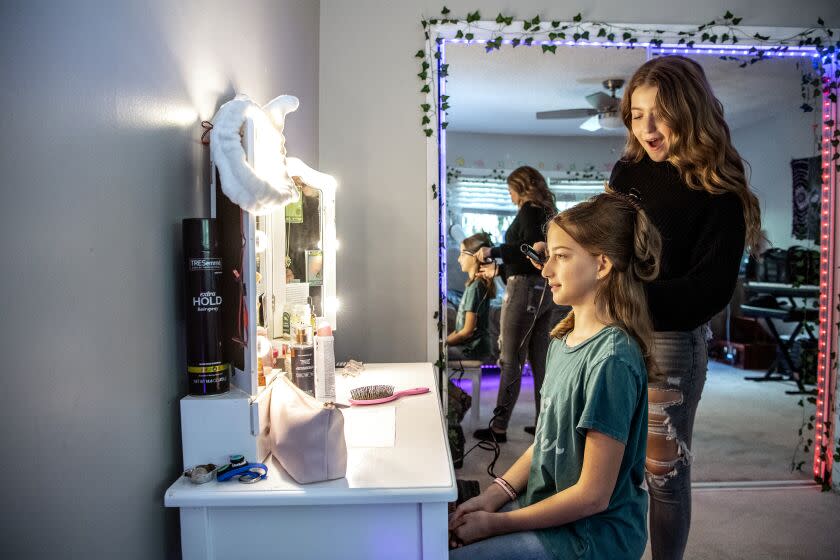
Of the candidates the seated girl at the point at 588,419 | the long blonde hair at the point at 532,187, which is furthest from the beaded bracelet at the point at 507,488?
the long blonde hair at the point at 532,187

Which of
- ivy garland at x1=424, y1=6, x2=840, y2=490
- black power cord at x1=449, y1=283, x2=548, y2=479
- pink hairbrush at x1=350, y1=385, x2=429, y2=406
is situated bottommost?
black power cord at x1=449, y1=283, x2=548, y2=479

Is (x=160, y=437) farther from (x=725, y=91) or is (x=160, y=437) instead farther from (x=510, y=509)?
(x=725, y=91)

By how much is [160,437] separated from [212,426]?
3.2 inches

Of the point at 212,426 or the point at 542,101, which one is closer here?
the point at 212,426

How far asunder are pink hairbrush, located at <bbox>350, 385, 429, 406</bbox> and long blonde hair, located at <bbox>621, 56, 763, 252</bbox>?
2.96 ft

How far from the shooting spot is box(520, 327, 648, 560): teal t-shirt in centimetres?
100

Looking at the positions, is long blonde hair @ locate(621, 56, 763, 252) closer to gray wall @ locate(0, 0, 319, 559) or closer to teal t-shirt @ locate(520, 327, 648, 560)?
teal t-shirt @ locate(520, 327, 648, 560)

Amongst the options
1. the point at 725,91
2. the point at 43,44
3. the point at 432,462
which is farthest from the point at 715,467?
the point at 43,44

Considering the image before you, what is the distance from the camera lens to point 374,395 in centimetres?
152

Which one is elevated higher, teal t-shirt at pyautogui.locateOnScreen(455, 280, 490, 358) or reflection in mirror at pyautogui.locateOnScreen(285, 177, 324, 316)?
reflection in mirror at pyautogui.locateOnScreen(285, 177, 324, 316)

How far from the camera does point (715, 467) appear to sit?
2.68m

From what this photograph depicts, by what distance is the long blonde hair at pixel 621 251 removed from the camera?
1136 mm

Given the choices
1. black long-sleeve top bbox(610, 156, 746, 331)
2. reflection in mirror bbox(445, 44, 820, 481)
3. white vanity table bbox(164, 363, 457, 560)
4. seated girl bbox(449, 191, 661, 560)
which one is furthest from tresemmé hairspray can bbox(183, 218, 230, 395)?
reflection in mirror bbox(445, 44, 820, 481)

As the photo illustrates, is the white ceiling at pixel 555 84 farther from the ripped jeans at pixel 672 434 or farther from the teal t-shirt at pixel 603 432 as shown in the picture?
the teal t-shirt at pixel 603 432
